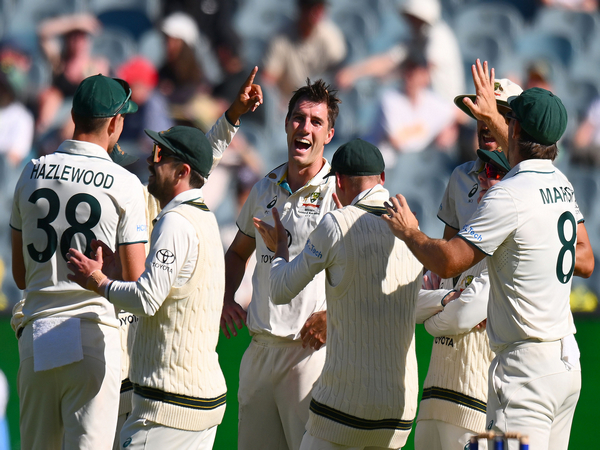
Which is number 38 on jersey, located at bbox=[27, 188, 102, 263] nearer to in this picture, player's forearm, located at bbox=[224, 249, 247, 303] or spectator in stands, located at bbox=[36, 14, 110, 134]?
player's forearm, located at bbox=[224, 249, 247, 303]

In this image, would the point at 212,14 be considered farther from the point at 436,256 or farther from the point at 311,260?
the point at 436,256

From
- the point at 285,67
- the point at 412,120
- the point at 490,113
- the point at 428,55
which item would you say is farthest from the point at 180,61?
the point at 490,113

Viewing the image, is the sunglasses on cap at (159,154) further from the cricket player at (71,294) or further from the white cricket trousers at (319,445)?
the white cricket trousers at (319,445)

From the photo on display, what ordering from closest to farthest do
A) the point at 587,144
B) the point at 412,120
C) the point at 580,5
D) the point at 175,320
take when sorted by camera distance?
the point at 175,320 → the point at 587,144 → the point at 412,120 → the point at 580,5

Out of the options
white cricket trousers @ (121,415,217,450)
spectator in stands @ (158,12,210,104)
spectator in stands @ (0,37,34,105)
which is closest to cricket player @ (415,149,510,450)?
white cricket trousers @ (121,415,217,450)

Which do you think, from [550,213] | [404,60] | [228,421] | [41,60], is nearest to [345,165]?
[550,213]

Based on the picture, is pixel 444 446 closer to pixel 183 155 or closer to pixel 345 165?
pixel 345 165

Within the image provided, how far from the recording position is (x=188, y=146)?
10.1 feet

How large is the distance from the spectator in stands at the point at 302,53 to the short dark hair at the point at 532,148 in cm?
507

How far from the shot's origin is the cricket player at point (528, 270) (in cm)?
288

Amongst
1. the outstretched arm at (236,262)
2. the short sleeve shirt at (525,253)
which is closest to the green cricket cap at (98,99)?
the outstretched arm at (236,262)

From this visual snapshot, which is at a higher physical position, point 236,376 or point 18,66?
point 18,66

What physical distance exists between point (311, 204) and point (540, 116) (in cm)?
129

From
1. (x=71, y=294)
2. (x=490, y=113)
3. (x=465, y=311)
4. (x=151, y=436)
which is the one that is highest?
(x=490, y=113)
